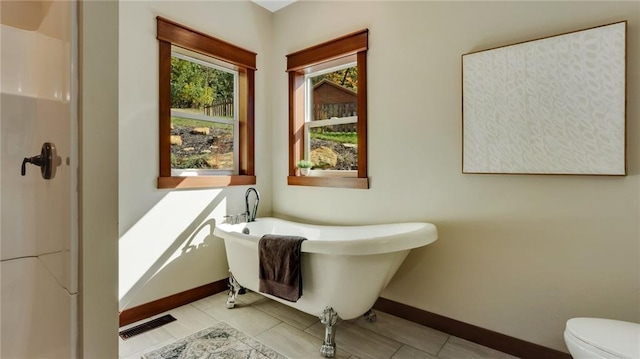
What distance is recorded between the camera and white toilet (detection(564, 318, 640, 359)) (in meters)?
1.13

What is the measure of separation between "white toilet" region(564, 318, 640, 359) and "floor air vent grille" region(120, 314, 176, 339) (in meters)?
2.37

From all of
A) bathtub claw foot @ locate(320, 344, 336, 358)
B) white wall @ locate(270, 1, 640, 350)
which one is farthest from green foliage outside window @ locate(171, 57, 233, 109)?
bathtub claw foot @ locate(320, 344, 336, 358)

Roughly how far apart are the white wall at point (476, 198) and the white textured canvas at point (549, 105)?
7 centimetres

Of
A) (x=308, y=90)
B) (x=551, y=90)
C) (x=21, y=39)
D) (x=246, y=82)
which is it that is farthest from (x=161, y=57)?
(x=551, y=90)

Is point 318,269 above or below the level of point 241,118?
below

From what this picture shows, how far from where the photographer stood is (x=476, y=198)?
197 cm

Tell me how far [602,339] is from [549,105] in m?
1.17

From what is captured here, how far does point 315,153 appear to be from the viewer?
9.94 ft

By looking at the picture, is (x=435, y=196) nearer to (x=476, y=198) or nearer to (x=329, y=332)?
(x=476, y=198)

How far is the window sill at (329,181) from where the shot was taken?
250cm

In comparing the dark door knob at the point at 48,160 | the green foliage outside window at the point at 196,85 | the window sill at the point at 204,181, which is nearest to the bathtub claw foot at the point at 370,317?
the window sill at the point at 204,181

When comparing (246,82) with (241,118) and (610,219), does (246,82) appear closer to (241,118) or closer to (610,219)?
(241,118)

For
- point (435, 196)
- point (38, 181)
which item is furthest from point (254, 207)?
point (38, 181)

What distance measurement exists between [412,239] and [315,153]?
1.53 metres
